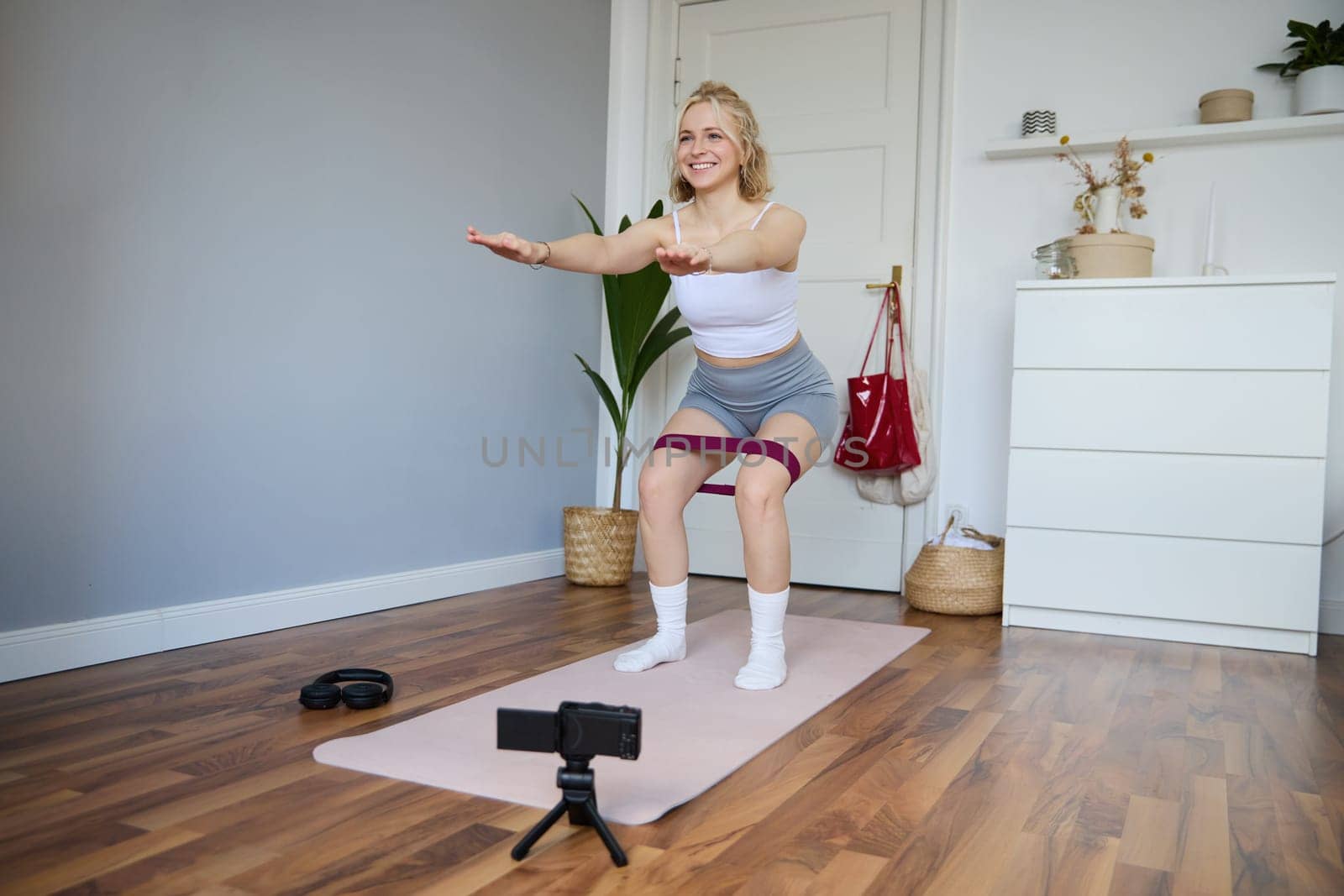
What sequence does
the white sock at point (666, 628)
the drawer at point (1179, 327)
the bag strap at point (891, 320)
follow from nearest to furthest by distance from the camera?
the white sock at point (666, 628) < the drawer at point (1179, 327) < the bag strap at point (891, 320)

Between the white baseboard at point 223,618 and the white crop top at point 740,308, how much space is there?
127 cm

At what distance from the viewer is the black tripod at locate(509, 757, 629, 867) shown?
1.27 meters

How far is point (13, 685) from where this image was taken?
2064 millimetres

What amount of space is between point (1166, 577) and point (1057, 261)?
97cm

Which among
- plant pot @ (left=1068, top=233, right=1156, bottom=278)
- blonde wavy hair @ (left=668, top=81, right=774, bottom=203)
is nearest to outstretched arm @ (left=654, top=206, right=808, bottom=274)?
blonde wavy hair @ (left=668, top=81, right=774, bottom=203)

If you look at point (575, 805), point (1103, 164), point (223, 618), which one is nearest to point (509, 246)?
point (575, 805)

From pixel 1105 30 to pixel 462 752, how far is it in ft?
10.2

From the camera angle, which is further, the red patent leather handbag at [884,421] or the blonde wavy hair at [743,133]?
the red patent leather handbag at [884,421]

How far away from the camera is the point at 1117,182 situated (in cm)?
330

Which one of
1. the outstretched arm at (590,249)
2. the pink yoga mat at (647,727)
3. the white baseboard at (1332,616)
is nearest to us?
the pink yoga mat at (647,727)

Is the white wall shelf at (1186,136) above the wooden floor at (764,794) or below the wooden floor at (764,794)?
above

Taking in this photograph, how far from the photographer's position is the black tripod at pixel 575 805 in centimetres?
127

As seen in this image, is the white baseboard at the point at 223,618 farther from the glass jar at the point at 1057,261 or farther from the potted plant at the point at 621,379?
the glass jar at the point at 1057,261

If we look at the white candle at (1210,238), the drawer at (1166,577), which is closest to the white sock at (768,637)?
the drawer at (1166,577)
